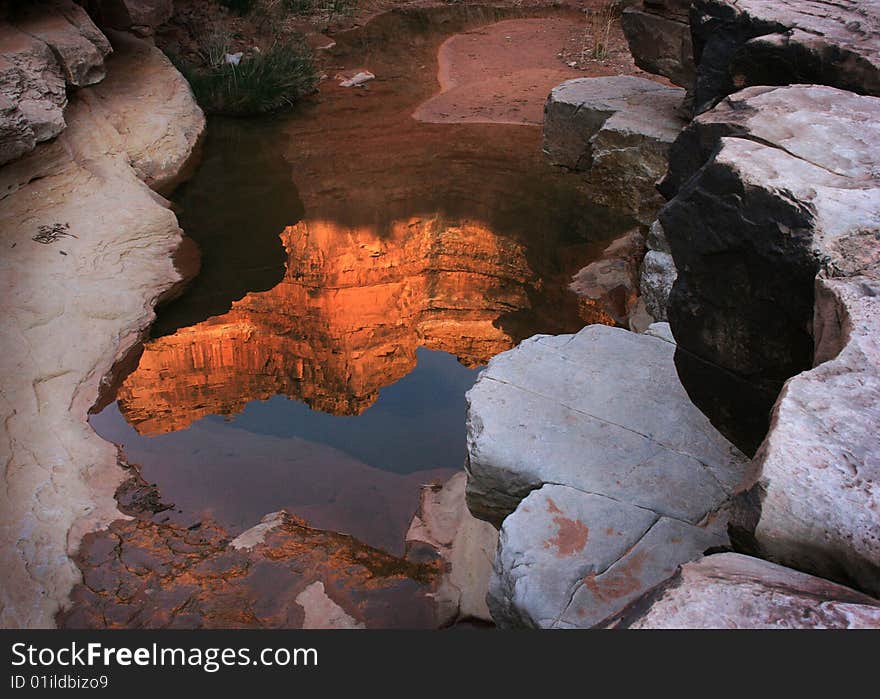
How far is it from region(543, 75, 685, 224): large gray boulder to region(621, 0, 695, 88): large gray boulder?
0.15 m

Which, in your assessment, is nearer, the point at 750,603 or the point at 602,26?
the point at 750,603

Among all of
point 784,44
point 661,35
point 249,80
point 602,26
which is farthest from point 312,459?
point 602,26

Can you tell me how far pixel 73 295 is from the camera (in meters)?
4.98

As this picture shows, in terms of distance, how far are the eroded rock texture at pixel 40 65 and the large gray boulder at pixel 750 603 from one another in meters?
5.08

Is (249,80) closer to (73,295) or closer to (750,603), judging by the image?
(73,295)

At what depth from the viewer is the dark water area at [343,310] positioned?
407cm

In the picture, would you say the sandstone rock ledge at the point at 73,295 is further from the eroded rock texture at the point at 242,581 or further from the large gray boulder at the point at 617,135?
the large gray boulder at the point at 617,135

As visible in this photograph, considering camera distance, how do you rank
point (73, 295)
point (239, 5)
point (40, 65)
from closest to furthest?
point (73, 295)
point (40, 65)
point (239, 5)

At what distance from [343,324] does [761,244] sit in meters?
3.22

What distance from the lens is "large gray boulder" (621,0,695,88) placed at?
6.39 meters

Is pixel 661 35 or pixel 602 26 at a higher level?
pixel 661 35

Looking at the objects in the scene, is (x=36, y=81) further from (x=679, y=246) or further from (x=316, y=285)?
(x=679, y=246)

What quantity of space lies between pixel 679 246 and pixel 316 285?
3418 mm

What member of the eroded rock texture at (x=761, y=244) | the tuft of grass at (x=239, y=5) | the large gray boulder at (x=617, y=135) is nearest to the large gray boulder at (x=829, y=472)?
the eroded rock texture at (x=761, y=244)
